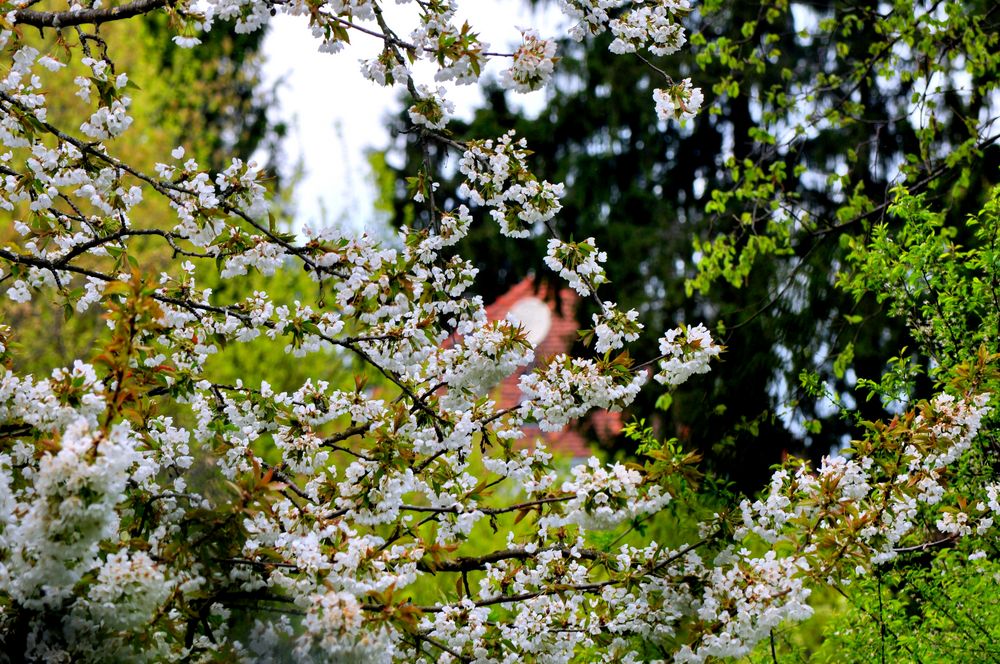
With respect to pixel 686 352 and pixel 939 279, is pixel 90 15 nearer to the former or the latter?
pixel 686 352

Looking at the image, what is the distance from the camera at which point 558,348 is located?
671 inches

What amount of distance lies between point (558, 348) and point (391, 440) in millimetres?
13872

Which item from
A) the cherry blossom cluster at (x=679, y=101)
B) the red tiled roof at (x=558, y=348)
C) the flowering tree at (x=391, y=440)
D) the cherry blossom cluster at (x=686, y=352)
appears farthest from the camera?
the red tiled roof at (x=558, y=348)

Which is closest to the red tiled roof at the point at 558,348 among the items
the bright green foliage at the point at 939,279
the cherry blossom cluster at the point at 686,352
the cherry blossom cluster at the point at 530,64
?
the cherry blossom cluster at the point at 686,352

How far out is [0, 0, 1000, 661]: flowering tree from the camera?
9.43 ft

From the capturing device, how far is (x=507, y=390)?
17500 millimetres

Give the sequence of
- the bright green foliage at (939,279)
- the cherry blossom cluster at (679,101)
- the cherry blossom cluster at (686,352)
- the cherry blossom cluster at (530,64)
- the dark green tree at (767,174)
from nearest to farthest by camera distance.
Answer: the cherry blossom cluster at (530,64) → the cherry blossom cluster at (686,352) → the cherry blossom cluster at (679,101) → the bright green foliage at (939,279) → the dark green tree at (767,174)

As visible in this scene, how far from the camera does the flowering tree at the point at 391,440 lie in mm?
2875

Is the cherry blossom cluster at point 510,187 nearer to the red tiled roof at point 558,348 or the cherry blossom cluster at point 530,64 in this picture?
the cherry blossom cluster at point 530,64

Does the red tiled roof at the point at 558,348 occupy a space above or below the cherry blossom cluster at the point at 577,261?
above

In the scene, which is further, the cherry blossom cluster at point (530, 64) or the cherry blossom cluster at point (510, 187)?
the cherry blossom cluster at point (510, 187)

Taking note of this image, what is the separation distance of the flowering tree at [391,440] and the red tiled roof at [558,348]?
456 millimetres

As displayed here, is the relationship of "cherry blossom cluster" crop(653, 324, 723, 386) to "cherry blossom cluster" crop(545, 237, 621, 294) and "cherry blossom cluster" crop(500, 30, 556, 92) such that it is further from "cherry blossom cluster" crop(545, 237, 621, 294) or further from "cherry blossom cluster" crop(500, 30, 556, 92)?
"cherry blossom cluster" crop(500, 30, 556, 92)

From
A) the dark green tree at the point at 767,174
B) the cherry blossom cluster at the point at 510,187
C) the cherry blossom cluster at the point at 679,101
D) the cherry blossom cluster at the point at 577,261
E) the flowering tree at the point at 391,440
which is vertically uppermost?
the dark green tree at the point at 767,174
